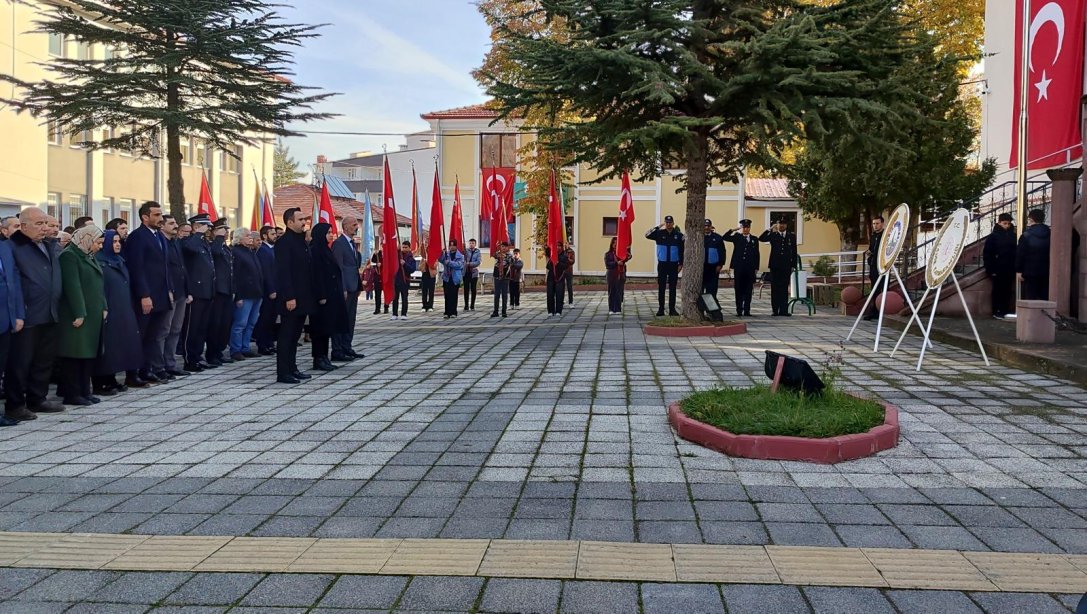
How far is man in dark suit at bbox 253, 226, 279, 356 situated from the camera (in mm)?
13719

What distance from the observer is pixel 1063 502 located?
17.1ft

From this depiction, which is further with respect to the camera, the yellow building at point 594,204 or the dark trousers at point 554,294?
the yellow building at point 594,204

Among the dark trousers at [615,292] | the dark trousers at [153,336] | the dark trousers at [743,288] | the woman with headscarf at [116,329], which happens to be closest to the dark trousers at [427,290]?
the dark trousers at [615,292]

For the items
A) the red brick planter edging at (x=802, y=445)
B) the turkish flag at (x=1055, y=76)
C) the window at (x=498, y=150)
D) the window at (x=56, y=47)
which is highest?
the window at (x=56, y=47)

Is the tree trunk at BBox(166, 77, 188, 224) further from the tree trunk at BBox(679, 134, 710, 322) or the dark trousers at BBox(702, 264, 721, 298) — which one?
the dark trousers at BBox(702, 264, 721, 298)

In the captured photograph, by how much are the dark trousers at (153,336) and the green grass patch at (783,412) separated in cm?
679

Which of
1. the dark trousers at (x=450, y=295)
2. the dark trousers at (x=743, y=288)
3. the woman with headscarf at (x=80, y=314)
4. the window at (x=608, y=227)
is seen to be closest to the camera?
the woman with headscarf at (x=80, y=314)

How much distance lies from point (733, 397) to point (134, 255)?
7.28 m

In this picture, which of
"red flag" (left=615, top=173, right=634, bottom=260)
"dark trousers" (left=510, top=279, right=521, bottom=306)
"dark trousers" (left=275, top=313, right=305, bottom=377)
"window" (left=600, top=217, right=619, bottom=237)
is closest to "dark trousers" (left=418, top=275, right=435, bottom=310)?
"dark trousers" (left=510, top=279, right=521, bottom=306)

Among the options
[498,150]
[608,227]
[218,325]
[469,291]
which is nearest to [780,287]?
[469,291]

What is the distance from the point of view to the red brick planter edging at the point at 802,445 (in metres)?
6.22

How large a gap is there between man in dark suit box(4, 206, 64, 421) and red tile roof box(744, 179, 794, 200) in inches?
1584

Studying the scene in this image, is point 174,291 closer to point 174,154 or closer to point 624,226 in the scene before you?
point 174,154

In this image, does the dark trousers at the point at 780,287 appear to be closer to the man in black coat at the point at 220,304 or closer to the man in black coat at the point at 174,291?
the man in black coat at the point at 220,304
